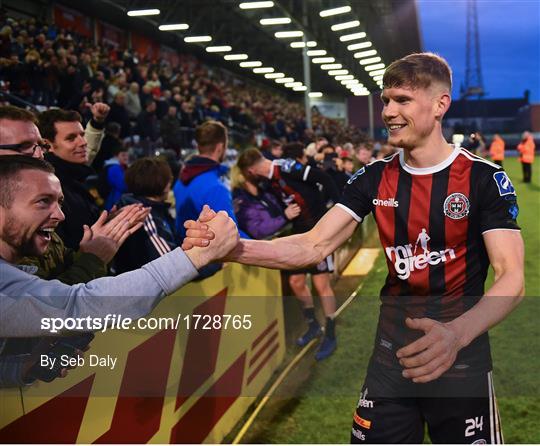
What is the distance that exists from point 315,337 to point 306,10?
56.9 ft

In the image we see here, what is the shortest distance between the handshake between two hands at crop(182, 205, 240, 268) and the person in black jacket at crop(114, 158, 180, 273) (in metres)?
1.43

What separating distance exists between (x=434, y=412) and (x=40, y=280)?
5.22ft

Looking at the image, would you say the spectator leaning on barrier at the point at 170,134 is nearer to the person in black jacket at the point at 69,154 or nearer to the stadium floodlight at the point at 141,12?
the stadium floodlight at the point at 141,12

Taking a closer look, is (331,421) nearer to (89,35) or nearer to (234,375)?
(234,375)

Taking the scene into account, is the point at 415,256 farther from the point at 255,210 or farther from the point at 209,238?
the point at 255,210

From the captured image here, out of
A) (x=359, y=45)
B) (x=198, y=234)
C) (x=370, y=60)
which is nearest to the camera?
(x=198, y=234)

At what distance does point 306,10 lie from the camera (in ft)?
70.8

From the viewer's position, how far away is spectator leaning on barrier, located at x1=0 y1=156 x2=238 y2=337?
6.27ft

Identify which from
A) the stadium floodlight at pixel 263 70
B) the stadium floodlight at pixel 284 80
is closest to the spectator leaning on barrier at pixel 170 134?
the stadium floodlight at pixel 263 70

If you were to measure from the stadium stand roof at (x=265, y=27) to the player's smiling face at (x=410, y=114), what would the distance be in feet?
55.9

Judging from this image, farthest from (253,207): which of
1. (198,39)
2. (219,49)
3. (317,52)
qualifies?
(317,52)

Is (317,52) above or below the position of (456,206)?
above
